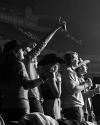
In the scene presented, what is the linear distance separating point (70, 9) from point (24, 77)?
26.4ft

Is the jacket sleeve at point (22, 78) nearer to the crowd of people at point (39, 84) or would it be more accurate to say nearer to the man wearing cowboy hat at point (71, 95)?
the crowd of people at point (39, 84)

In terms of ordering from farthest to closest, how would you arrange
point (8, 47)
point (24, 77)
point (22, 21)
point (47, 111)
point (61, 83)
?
point (22, 21) → point (61, 83) → point (47, 111) → point (8, 47) → point (24, 77)

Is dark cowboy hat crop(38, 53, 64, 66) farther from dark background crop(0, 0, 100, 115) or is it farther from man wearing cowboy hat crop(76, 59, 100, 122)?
dark background crop(0, 0, 100, 115)

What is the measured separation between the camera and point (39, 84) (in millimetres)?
2801

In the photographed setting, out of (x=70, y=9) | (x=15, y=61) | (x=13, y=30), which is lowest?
(x=15, y=61)

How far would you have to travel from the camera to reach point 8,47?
3.11 metres

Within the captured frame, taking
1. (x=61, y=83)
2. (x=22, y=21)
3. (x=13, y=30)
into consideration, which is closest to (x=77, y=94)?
(x=61, y=83)

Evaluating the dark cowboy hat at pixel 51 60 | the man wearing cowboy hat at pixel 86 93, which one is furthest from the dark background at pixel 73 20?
the dark cowboy hat at pixel 51 60

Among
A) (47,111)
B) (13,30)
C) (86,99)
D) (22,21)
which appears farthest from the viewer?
(22,21)

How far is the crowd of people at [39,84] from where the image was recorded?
2852 millimetres

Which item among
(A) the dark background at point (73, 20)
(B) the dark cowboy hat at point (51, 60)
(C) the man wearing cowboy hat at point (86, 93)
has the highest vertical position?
(A) the dark background at point (73, 20)

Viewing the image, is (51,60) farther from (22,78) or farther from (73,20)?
(73,20)

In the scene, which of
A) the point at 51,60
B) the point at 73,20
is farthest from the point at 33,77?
the point at 73,20

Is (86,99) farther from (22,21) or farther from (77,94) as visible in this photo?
(22,21)
